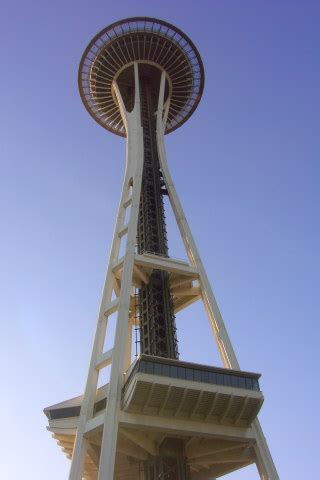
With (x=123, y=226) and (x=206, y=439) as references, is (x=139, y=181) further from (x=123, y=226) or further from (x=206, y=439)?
(x=206, y=439)

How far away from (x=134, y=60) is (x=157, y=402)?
43.8 metres

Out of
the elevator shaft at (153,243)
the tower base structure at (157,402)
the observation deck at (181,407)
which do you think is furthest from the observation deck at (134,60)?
the observation deck at (181,407)

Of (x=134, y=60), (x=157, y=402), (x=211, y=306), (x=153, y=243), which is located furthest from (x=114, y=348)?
(x=134, y=60)

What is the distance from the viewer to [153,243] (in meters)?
48.5

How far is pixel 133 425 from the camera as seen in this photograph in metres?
32.2

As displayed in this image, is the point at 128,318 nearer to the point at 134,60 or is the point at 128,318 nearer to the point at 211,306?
the point at 211,306

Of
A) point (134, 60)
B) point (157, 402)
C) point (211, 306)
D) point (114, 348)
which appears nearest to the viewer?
point (157, 402)

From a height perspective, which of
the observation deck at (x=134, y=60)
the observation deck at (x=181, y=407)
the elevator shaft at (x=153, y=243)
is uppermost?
the observation deck at (x=134, y=60)

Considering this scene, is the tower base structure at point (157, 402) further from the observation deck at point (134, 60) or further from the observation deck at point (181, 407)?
the observation deck at point (134, 60)

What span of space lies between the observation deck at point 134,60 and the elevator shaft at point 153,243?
3.06 m

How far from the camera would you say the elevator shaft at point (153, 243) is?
138 feet

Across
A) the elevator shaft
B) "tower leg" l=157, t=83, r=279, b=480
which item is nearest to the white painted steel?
"tower leg" l=157, t=83, r=279, b=480

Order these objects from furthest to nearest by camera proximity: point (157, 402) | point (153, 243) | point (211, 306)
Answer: point (153, 243) < point (211, 306) < point (157, 402)

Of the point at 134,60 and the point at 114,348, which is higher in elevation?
the point at 134,60
